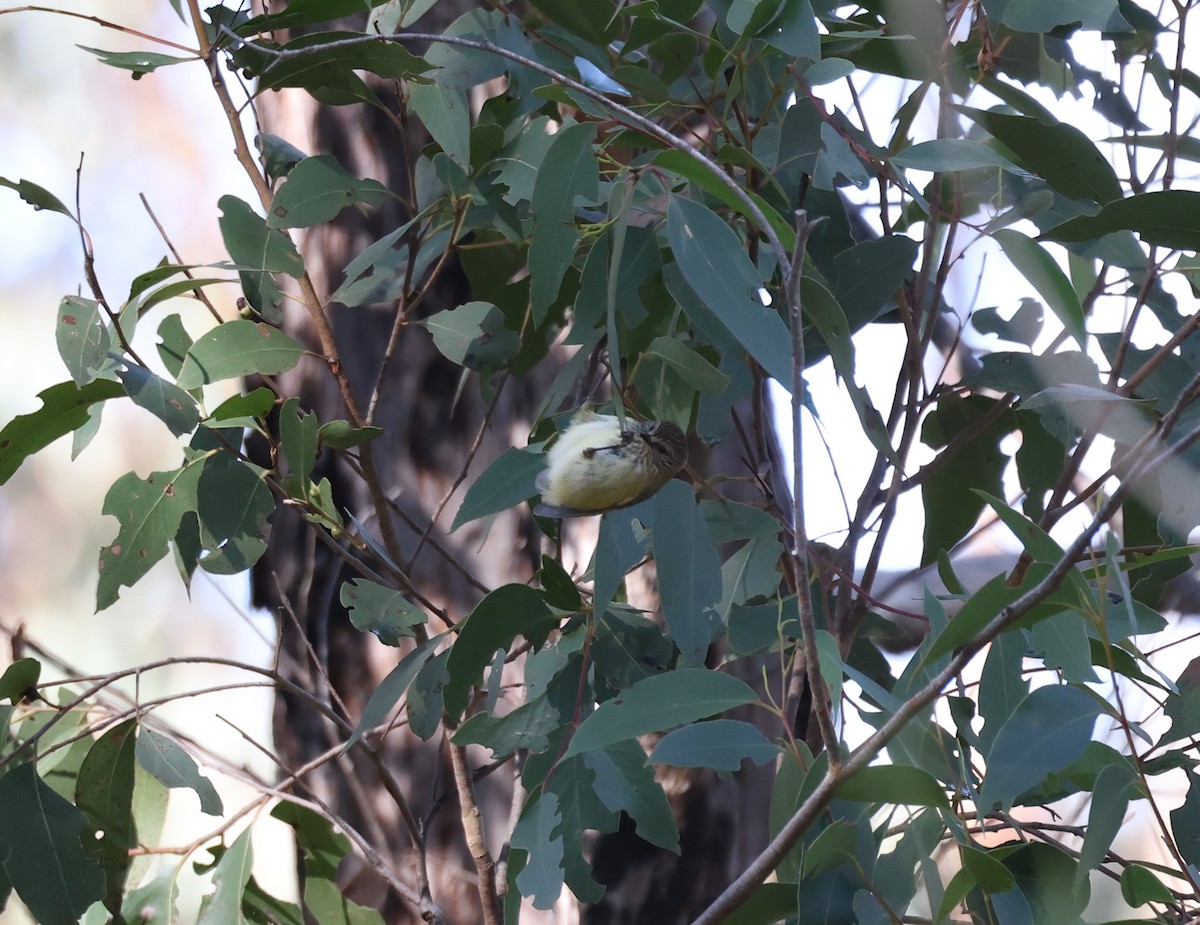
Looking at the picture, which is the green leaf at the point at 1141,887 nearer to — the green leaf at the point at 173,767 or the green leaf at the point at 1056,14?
the green leaf at the point at 1056,14

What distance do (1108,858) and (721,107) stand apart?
66cm

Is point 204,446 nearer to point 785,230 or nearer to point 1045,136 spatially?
point 785,230

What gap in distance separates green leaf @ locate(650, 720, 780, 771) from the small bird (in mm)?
140

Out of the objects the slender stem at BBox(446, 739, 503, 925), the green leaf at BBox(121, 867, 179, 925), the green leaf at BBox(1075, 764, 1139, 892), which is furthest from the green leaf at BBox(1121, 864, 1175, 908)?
the green leaf at BBox(121, 867, 179, 925)

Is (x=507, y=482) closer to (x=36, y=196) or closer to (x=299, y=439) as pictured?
(x=299, y=439)

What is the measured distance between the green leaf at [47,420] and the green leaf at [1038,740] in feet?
2.04

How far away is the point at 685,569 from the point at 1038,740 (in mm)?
232

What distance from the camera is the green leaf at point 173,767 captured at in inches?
35.6

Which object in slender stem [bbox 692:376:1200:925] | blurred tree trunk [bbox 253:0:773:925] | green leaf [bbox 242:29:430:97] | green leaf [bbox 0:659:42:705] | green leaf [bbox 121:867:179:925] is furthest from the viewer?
blurred tree trunk [bbox 253:0:773:925]

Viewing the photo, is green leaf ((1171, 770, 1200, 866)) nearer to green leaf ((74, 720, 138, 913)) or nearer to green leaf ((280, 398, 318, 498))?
green leaf ((280, 398, 318, 498))

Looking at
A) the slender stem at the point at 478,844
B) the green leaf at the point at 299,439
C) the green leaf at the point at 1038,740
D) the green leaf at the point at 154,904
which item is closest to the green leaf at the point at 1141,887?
the green leaf at the point at 1038,740

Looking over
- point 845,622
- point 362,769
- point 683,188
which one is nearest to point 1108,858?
point 845,622

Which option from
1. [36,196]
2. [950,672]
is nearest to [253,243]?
[36,196]

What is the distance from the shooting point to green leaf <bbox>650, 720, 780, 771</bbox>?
0.59 meters
